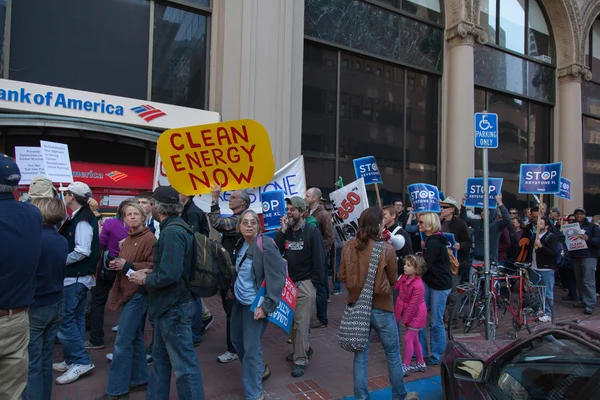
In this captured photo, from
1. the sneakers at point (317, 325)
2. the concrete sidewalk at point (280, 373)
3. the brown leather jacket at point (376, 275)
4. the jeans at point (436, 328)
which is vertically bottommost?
the concrete sidewalk at point (280, 373)

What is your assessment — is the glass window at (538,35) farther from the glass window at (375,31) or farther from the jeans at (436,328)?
the jeans at (436,328)

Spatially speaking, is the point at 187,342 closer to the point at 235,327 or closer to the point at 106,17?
the point at 235,327

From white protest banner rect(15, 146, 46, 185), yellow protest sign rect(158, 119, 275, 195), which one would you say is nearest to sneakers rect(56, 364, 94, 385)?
yellow protest sign rect(158, 119, 275, 195)

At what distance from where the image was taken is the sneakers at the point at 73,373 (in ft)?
13.6

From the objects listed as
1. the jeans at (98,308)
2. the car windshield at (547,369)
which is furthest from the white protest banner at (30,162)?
the car windshield at (547,369)

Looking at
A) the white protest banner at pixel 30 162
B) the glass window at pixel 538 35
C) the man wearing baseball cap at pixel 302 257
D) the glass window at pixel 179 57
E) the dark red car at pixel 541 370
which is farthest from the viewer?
the glass window at pixel 538 35

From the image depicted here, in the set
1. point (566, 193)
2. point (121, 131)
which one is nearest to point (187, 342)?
point (121, 131)

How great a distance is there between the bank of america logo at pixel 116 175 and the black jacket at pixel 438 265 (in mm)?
6372

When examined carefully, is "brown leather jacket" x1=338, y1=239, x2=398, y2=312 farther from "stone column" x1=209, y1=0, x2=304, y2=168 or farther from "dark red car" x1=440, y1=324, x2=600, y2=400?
"stone column" x1=209, y1=0, x2=304, y2=168

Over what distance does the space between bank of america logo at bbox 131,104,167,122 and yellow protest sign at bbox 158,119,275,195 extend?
4.18 m

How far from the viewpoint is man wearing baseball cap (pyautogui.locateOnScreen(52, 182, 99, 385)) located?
427 centimetres

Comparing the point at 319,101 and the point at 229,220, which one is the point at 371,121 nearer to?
the point at 319,101

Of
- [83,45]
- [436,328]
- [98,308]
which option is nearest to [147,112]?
[83,45]

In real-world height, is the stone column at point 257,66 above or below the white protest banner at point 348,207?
above
